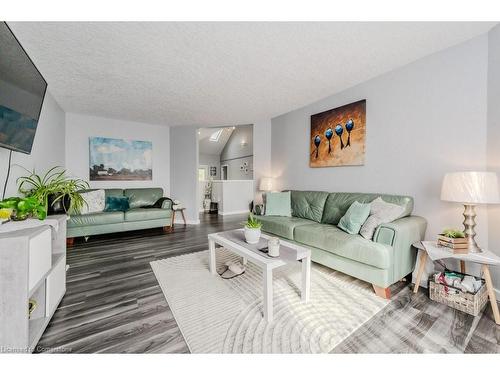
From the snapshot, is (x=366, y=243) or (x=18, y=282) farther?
(x=366, y=243)

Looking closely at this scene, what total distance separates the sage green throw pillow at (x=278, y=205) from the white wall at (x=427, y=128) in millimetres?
816

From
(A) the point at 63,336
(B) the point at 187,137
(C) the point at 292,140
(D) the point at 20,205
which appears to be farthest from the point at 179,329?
(B) the point at 187,137

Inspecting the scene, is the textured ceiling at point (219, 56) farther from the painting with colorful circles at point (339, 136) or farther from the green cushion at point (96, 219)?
the green cushion at point (96, 219)

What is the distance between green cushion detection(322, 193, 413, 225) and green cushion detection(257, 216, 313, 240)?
0.30 m

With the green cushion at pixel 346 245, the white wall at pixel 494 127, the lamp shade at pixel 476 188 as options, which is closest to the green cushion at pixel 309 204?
the green cushion at pixel 346 245

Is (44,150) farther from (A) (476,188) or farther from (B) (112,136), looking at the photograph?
(A) (476,188)

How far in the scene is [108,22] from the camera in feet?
5.56

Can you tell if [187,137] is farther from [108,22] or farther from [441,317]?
[441,317]

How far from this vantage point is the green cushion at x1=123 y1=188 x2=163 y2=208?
4383mm

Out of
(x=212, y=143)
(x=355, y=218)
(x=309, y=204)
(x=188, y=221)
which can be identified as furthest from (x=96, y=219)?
(x=212, y=143)

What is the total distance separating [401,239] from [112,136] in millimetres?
5385

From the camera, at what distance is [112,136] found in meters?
4.55

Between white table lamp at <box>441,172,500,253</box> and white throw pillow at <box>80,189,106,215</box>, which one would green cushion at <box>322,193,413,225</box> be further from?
white throw pillow at <box>80,189,106,215</box>

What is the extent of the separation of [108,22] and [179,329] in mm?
2441
